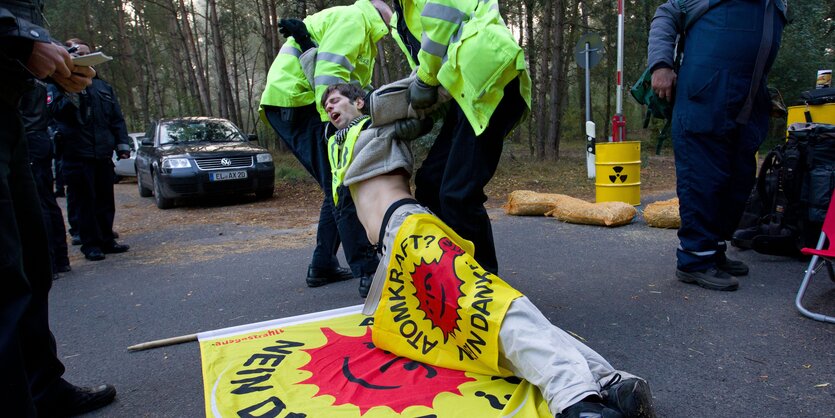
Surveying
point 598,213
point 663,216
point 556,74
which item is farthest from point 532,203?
point 556,74

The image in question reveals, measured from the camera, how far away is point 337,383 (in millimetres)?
2162

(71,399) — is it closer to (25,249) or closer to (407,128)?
(25,249)

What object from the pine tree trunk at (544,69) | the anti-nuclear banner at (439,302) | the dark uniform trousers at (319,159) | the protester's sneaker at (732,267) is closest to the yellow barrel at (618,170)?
the protester's sneaker at (732,267)

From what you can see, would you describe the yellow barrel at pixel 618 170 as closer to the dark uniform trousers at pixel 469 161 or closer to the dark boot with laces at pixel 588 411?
the dark uniform trousers at pixel 469 161

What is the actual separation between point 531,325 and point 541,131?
13102mm

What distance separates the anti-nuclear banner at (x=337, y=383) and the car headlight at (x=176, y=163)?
6.86 meters

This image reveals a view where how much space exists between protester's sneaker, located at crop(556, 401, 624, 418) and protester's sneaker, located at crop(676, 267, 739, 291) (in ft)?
6.69

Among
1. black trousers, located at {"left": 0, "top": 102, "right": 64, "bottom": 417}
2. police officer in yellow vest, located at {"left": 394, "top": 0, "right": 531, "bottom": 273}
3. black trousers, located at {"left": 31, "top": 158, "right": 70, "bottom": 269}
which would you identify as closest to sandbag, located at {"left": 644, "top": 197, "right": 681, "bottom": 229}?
police officer in yellow vest, located at {"left": 394, "top": 0, "right": 531, "bottom": 273}

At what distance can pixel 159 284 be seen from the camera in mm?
4250

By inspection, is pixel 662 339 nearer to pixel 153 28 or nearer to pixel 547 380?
pixel 547 380

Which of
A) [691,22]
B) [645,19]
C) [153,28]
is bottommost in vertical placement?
[691,22]

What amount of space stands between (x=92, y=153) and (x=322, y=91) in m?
3.43

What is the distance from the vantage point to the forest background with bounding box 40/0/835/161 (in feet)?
45.3

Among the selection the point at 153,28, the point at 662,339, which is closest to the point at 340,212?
the point at 662,339
